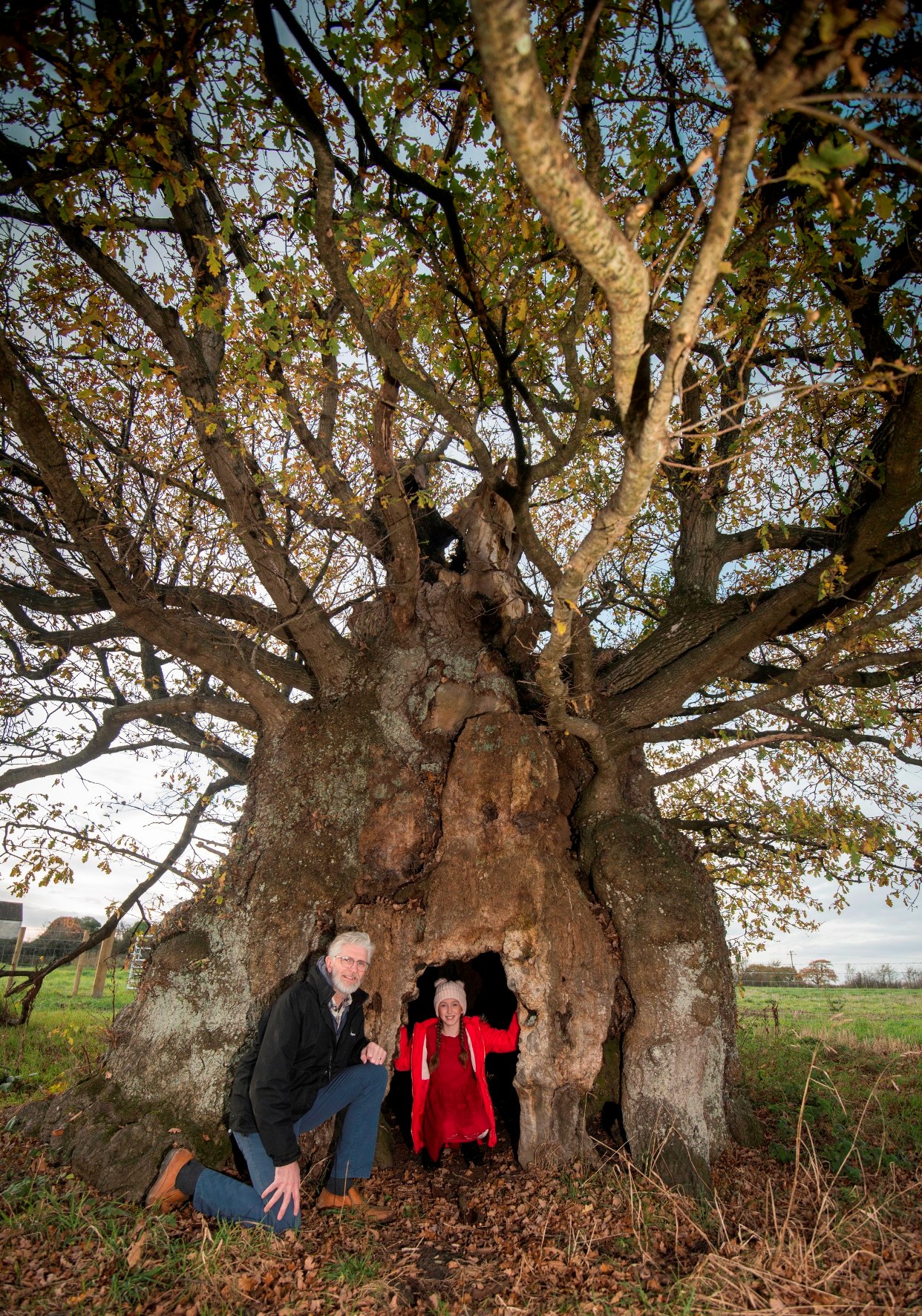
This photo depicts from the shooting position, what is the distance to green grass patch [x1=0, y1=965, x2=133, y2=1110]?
645 cm

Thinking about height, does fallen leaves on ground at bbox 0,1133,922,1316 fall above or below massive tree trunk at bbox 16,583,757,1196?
below

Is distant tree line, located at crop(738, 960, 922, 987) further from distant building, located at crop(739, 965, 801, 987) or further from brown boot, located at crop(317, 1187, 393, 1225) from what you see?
brown boot, located at crop(317, 1187, 393, 1225)

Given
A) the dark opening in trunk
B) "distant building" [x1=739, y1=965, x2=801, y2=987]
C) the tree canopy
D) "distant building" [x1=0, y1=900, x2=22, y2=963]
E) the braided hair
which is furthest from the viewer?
"distant building" [x1=739, y1=965, x2=801, y2=987]

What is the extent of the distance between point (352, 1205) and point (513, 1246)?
3.54ft

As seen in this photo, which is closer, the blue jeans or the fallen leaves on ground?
the fallen leaves on ground

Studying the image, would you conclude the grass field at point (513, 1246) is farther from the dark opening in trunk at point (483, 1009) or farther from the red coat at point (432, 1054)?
the dark opening in trunk at point (483, 1009)

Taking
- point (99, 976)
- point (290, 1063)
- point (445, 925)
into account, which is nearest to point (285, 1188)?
point (290, 1063)

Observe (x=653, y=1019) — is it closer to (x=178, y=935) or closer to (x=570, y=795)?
(x=570, y=795)

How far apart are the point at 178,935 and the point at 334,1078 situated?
6.33 feet

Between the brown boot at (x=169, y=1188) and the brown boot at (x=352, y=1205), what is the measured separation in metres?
0.87

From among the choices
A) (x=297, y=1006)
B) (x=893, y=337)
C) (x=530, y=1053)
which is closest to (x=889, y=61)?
(x=893, y=337)

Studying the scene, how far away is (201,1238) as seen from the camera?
402cm

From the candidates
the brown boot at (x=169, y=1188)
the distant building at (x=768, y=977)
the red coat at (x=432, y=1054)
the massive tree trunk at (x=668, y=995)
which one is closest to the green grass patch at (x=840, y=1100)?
the massive tree trunk at (x=668, y=995)

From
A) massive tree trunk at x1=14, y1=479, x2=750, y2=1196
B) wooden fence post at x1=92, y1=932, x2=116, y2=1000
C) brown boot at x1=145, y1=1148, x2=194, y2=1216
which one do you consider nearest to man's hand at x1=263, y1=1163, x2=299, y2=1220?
brown boot at x1=145, y1=1148, x2=194, y2=1216
